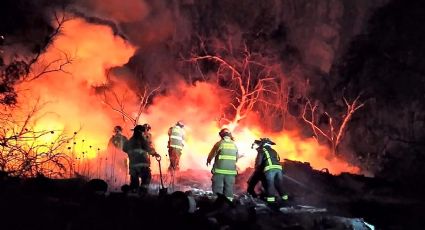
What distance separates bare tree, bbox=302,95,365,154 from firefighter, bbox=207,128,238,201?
63.9 ft

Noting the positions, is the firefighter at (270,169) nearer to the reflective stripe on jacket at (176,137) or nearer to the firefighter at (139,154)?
the firefighter at (139,154)

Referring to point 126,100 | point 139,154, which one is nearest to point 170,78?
point 126,100

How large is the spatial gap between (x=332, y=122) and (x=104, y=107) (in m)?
15.2

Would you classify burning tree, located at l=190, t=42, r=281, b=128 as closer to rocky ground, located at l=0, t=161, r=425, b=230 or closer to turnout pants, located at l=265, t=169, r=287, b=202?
rocky ground, located at l=0, t=161, r=425, b=230

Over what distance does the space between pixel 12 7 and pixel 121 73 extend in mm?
10566

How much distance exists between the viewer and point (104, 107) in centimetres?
2262

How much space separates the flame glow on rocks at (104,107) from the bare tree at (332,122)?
8.49 feet

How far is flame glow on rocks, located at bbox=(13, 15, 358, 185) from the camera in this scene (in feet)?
62.3

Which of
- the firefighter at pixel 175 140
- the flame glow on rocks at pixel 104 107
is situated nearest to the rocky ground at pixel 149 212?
the firefighter at pixel 175 140

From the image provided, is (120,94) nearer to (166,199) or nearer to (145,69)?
(145,69)

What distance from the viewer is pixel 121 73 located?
79.4 feet

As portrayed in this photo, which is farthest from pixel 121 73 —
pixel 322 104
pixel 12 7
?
pixel 322 104

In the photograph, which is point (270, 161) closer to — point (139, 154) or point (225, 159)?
point (225, 159)

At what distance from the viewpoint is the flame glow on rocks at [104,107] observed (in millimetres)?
19000
